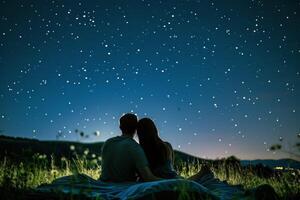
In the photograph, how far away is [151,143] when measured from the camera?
6.02 metres

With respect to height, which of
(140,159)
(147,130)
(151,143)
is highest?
(147,130)

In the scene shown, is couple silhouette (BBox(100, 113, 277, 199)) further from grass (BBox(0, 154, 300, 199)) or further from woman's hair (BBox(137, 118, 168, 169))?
grass (BBox(0, 154, 300, 199))

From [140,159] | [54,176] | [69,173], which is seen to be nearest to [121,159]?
[140,159]

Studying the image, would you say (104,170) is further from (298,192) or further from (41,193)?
(298,192)

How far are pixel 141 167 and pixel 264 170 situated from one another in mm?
7566

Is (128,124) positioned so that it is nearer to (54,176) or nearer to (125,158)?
(125,158)

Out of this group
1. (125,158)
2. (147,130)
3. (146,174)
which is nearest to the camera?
(146,174)

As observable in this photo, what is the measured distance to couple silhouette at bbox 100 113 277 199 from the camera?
18.1 feet

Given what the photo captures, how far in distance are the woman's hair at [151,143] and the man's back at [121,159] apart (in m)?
0.35

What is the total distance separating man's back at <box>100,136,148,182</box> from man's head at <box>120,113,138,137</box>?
11cm

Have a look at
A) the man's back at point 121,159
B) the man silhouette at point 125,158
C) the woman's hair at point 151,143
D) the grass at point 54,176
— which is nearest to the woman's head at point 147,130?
the woman's hair at point 151,143

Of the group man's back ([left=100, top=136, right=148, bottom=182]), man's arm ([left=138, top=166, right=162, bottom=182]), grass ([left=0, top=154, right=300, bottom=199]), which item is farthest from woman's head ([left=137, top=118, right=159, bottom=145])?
grass ([left=0, top=154, right=300, bottom=199])

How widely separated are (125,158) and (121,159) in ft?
0.21

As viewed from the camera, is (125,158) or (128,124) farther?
(128,124)
